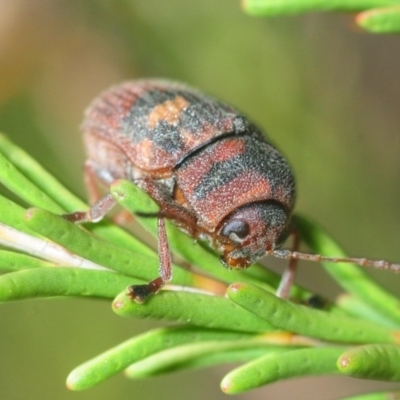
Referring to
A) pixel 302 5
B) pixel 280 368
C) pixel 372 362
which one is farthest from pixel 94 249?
pixel 302 5

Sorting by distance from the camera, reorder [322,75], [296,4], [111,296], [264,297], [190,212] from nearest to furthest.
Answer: [264,297] < [111,296] < [296,4] < [190,212] < [322,75]

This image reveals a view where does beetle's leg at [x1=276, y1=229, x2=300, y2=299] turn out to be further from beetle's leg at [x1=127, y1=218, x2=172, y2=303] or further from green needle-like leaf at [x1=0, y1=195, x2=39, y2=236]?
green needle-like leaf at [x1=0, y1=195, x2=39, y2=236]

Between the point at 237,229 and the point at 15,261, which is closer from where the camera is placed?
the point at 15,261

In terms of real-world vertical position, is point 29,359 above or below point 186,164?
below

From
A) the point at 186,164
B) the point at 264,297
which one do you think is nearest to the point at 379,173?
the point at 186,164

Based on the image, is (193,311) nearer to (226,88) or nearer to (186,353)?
(186,353)

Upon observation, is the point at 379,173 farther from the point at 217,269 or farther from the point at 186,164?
the point at 217,269

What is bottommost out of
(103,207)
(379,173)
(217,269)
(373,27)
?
(217,269)
